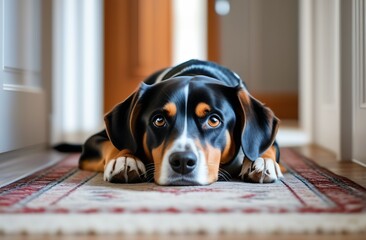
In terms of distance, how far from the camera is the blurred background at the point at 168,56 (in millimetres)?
2518

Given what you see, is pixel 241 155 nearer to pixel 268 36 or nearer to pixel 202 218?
pixel 202 218

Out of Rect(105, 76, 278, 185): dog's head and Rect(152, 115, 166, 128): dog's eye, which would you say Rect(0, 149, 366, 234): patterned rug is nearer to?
Rect(105, 76, 278, 185): dog's head

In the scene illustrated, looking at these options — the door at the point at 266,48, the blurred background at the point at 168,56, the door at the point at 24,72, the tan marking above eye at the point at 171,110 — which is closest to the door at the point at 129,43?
the blurred background at the point at 168,56

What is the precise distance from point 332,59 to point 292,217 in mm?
2013

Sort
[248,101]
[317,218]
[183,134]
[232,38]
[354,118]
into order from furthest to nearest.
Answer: [232,38]
[354,118]
[248,101]
[183,134]
[317,218]

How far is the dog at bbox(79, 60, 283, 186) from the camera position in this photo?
66.2 inches

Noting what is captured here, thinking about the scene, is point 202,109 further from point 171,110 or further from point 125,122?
point 125,122

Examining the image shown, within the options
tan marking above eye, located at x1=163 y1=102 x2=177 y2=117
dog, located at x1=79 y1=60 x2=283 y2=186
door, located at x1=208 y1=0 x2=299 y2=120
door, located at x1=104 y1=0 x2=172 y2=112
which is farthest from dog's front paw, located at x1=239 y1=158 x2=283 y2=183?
door, located at x1=208 y1=0 x2=299 y2=120

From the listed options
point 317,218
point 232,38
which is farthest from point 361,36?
point 232,38

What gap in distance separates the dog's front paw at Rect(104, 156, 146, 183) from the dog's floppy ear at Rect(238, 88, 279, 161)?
0.33 m

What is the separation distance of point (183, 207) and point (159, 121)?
17.2 inches

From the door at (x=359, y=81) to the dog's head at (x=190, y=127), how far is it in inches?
25.3

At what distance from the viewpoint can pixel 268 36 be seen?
19.0 feet

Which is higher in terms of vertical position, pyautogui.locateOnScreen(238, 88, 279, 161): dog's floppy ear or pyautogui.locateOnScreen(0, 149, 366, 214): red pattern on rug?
pyautogui.locateOnScreen(238, 88, 279, 161): dog's floppy ear
